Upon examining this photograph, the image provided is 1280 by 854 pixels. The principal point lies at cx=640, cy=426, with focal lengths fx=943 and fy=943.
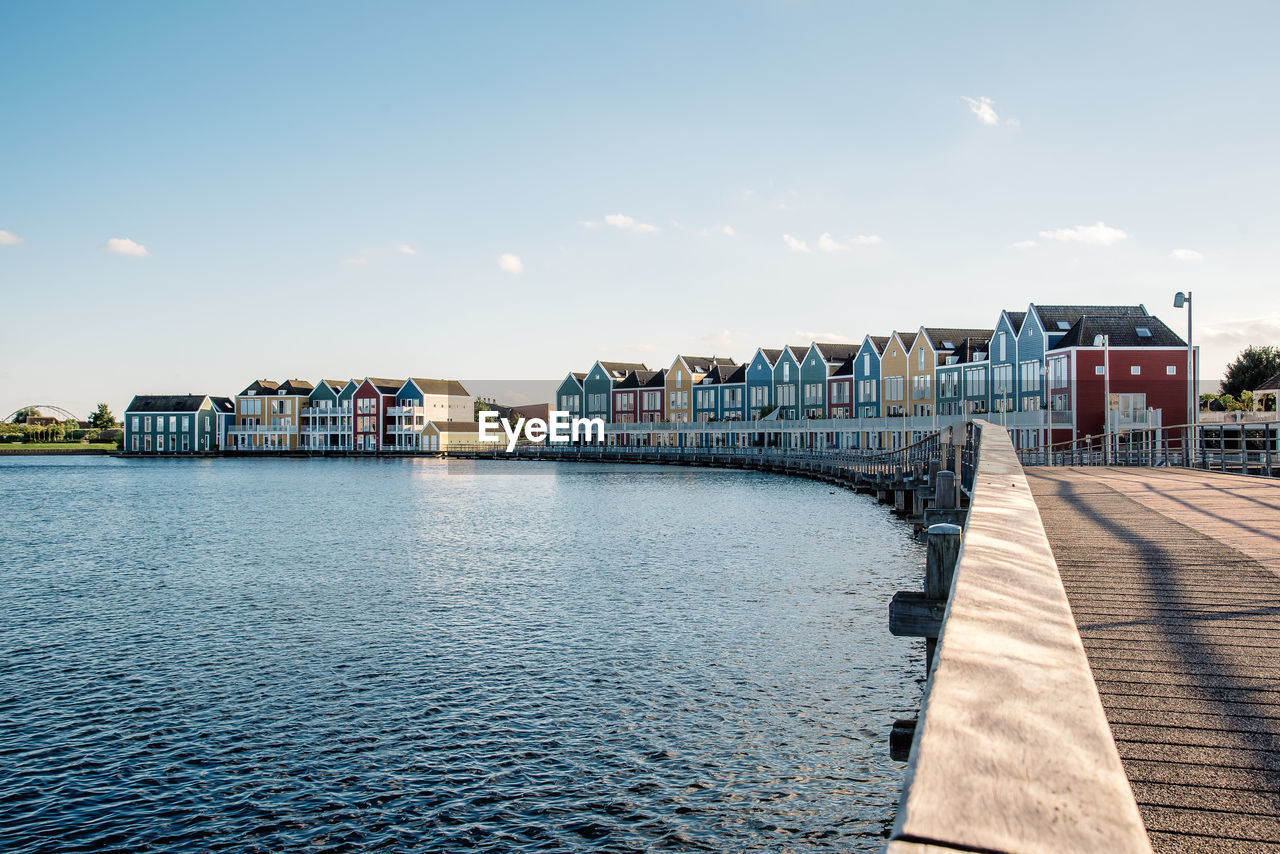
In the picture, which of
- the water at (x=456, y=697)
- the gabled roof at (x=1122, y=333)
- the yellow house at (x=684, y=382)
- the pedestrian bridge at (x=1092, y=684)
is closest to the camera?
the pedestrian bridge at (x=1092, y=684)

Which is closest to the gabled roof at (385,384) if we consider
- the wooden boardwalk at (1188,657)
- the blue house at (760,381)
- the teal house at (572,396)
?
the teal house at (572,396)

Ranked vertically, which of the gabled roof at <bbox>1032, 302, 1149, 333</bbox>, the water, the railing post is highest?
the gabled roof at <bbox>1032, 302, 1149, 333</bbox>

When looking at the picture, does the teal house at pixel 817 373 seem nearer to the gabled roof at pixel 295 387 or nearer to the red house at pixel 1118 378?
the red house at pixel 1118 378

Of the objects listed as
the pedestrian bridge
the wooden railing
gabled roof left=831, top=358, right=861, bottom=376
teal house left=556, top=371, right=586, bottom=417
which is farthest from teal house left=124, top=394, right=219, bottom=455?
the wooden railing

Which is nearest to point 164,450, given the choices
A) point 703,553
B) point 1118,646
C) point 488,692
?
point 703,553

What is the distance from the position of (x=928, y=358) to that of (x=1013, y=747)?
86.4 metres

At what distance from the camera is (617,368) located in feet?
408

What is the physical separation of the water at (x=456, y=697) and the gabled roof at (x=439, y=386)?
106m

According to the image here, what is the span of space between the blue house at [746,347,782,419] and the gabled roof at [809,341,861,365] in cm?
512

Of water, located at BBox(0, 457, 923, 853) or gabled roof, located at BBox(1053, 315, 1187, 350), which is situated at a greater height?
gabled roof, located at BBox(1053, 315, 1187, 350)

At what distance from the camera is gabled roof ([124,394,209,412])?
146750 mm

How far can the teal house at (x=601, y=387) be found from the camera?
122062 millimetres

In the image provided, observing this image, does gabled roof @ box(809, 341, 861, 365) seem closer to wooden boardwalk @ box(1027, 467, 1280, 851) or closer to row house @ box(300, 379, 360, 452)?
row house @ box(300, 379, 360, 452)

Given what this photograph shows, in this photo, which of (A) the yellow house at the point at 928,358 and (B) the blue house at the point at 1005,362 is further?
(A) the yellow house at the point at 928,358
